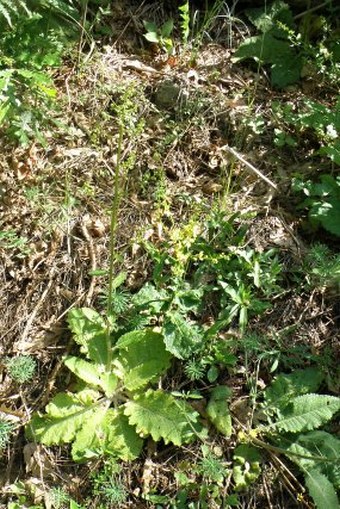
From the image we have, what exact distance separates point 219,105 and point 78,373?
164cm

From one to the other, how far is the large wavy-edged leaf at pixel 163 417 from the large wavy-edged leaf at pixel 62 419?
0.18 metres

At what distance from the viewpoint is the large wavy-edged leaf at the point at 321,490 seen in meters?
2.48

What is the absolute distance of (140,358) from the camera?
9.02 ft

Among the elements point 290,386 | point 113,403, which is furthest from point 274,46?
point 113,403

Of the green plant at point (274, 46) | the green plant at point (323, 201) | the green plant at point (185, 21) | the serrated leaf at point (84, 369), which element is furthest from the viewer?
the green plant at point (274, 46)

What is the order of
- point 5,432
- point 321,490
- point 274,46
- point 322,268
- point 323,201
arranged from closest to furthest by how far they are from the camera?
point 321,490 → point 5,432 → point 322,268 → point 323,201 → point 274,46

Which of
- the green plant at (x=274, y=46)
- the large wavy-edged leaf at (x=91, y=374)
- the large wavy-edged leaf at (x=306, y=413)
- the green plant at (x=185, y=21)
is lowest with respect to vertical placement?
the large wavy-edged leaf at (x=306, y=413)

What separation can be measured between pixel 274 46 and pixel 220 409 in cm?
205

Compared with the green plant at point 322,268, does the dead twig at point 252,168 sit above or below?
above

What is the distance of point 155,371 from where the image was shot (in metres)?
2.71

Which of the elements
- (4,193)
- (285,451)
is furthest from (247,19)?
(285,451)

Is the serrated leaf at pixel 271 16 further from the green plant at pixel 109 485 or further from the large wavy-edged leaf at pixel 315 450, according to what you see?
the green plant at pixel 109 485

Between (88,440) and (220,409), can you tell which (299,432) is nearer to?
(220,409)

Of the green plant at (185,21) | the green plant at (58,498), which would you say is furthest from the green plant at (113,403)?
the green plant at (185,21)
